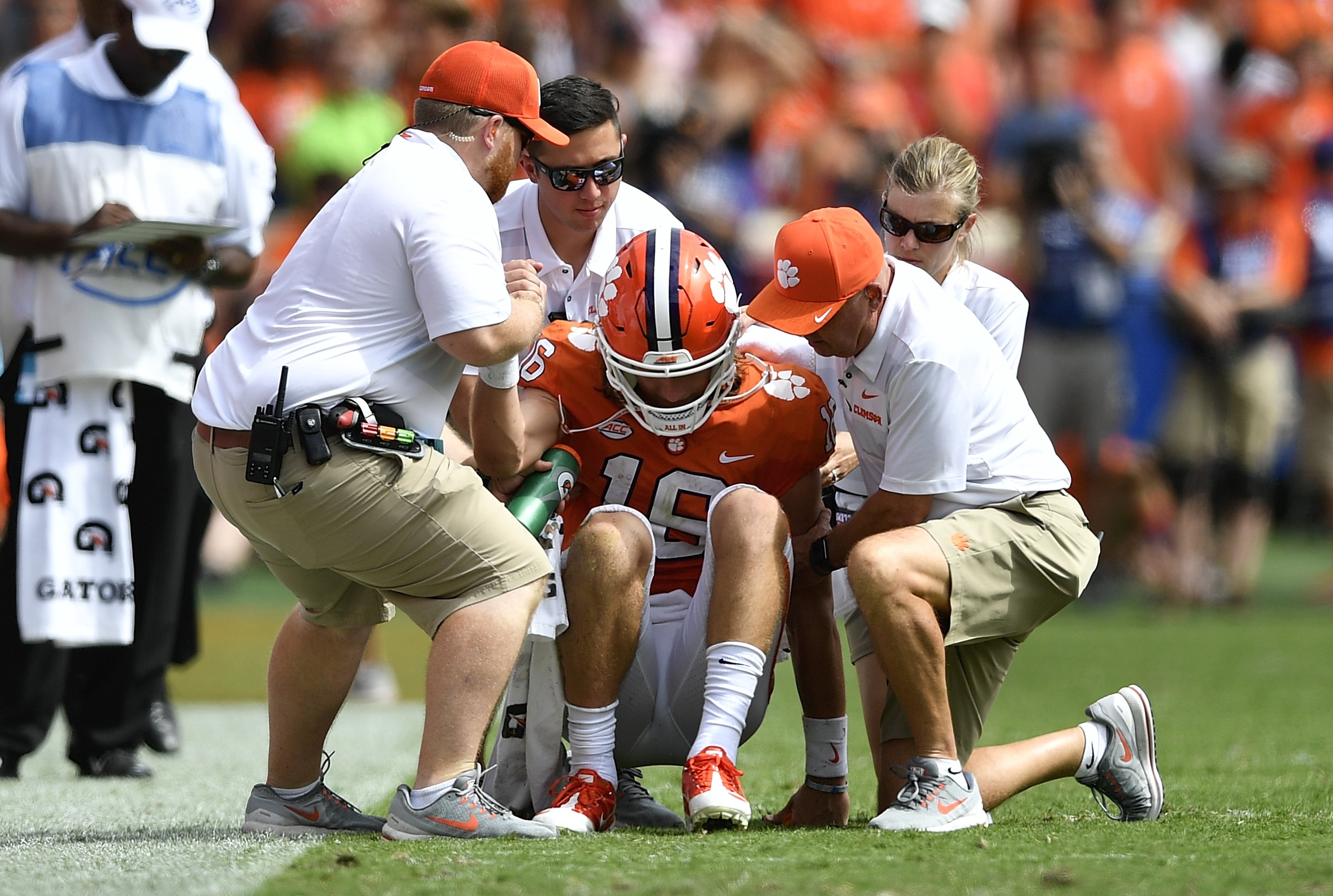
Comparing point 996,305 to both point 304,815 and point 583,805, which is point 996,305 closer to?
point 583,805

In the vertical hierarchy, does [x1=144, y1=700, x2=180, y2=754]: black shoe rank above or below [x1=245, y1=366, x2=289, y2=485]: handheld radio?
below

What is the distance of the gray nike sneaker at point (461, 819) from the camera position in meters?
3.94

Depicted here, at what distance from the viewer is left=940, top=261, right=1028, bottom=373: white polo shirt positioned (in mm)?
4914

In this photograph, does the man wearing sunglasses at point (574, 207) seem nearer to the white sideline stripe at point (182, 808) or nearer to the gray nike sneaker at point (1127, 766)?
the white sideline stripe at point (182, 808)

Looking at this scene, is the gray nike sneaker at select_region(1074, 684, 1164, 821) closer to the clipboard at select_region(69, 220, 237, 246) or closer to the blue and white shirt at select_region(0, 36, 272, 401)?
the clipboard at select_region(69, 220, 237, 246)

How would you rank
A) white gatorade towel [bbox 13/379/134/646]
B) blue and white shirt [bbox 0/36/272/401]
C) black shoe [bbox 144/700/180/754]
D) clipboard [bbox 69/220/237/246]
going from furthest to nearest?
black shoe [bbox 144/700/180/754], blue and white shirt [bbox 0/36/272/401], white gatorade towel [bbox 13/379/134/646], clipboard [bbox 69/220/237/246]

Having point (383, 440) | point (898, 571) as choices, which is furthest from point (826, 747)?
point (383, 440)

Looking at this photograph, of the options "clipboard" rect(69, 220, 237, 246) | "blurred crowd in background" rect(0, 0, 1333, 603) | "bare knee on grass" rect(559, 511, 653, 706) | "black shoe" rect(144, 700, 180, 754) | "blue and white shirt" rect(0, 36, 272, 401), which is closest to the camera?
"bare knee on grass" rect(559, 511, 653, 706)

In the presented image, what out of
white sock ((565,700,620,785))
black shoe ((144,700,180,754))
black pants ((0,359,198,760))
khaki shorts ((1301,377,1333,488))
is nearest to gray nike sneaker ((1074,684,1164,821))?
white sock ((565,700,620,785))

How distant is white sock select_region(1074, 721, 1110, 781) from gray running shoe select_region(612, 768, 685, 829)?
1.03 metres

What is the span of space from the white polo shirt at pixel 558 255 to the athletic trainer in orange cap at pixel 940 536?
2.85 feet

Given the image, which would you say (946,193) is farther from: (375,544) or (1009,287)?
(375,544)

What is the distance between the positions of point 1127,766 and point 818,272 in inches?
58.8

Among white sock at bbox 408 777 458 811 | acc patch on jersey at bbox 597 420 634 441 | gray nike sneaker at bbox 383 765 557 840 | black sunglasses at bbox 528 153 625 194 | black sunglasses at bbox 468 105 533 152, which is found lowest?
gray nike sneaker at bbox 383 765 557 840
